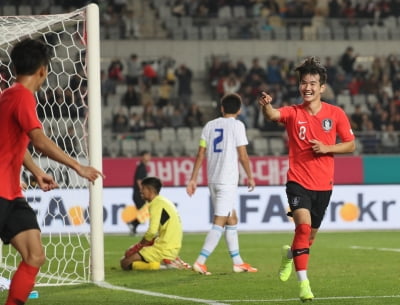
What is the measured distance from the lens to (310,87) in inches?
368

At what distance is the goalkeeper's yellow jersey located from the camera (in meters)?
13.4

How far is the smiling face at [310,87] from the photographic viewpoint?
9.32m

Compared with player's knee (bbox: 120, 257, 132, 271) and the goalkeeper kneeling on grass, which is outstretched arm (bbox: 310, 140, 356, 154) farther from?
player's knee (bbox: 120, 257, 132, 271)

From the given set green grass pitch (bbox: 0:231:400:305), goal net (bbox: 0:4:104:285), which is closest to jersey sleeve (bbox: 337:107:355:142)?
green grass pitch (bbox: 0:231:400:305)

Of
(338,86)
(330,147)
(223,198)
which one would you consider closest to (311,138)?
(330,147)

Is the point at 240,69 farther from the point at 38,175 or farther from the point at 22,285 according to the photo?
the point at 22,285

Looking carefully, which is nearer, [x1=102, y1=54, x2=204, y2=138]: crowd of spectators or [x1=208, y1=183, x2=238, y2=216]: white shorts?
[x1=208, y1=183, x2=238, y2=216]: white shorts

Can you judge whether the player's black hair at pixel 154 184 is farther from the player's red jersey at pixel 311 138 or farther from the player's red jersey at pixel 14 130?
the player's red jersey at pixel 14 130

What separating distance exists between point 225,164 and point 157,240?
152 centimetres

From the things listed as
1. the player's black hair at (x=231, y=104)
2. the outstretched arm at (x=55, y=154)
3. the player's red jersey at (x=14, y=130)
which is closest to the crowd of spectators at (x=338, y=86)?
the player's black hair at (x=231, y=104)

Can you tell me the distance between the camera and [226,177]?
503 inches

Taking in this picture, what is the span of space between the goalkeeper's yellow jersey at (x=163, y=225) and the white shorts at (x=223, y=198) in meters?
0.95

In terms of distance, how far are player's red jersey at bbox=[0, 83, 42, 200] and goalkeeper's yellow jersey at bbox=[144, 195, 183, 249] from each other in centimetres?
621

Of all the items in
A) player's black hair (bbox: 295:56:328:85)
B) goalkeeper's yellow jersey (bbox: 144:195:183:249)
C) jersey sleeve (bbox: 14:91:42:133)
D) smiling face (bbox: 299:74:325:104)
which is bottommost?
goalkeeper's yellow jersey (bbox: 144:195:183:249)
